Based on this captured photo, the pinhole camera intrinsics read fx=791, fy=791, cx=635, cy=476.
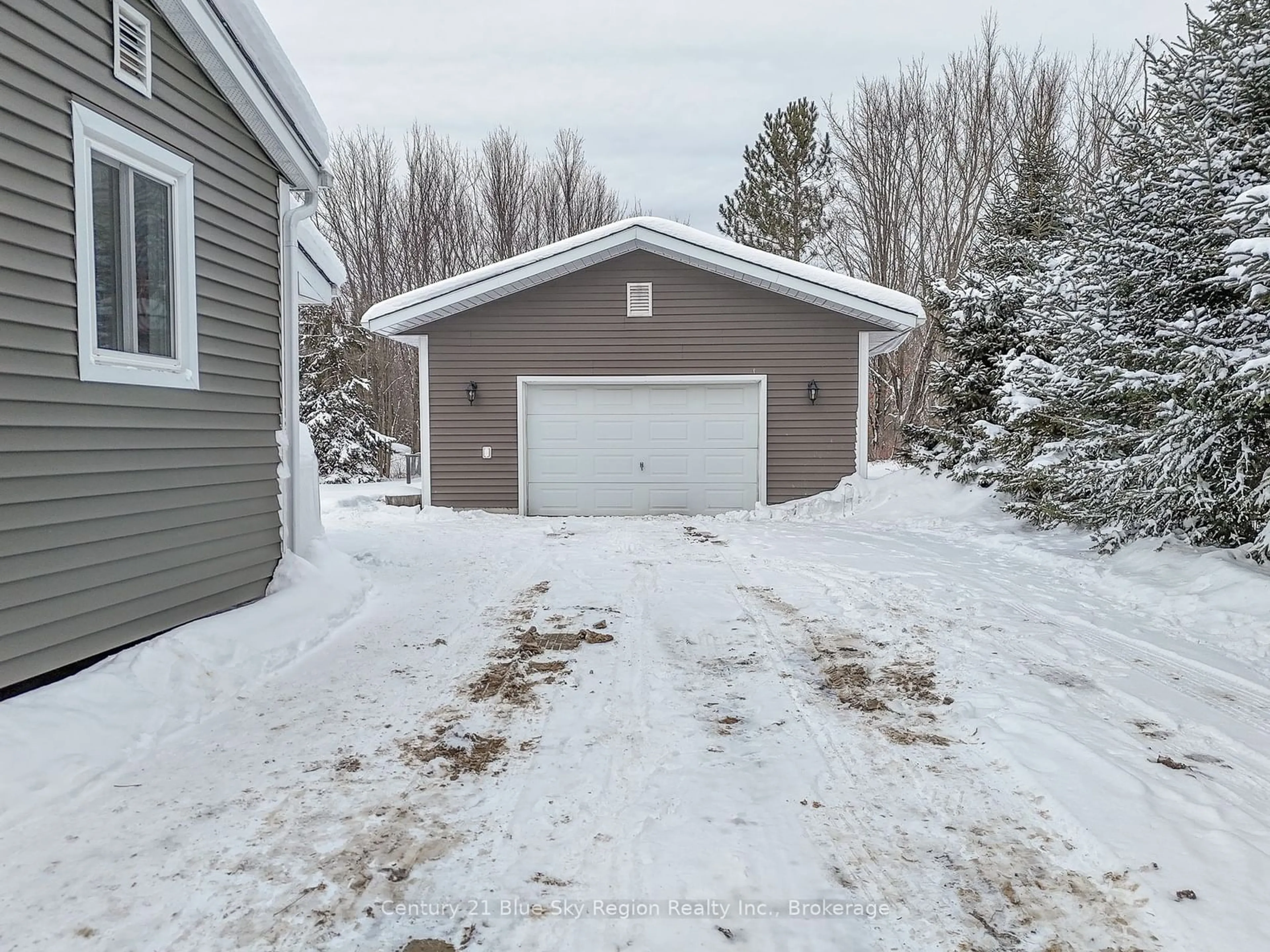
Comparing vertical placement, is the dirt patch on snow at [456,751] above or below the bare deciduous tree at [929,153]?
below

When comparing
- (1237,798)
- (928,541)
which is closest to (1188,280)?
(928,541)

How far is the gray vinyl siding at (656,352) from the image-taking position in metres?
11.1

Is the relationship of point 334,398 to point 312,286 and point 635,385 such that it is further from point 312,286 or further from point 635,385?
point 312,286

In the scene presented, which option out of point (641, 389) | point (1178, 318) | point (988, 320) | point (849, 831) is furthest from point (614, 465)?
point (849, 831)

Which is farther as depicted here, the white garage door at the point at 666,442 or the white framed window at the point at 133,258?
the white garage door at the point at 666,442

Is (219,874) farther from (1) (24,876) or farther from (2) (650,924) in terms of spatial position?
(2) (650,924)

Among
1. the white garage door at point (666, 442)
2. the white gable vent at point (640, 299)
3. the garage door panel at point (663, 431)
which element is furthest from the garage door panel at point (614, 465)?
the white gable vent at point (640, 299)

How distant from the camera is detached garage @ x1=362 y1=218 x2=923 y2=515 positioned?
11133mm

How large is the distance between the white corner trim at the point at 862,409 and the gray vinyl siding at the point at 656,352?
0.23ft

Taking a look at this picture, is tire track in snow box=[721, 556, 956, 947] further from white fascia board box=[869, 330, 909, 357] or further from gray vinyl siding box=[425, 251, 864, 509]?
white fascia board box=[869, 330, 909, 357]

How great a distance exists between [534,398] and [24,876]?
9.41 meters

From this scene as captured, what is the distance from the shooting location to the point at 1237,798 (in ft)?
8.71

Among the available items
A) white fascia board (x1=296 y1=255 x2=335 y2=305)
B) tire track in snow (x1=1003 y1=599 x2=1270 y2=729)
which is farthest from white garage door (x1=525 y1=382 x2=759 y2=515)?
tire track in snow (x1=1003 y1=599 x2=1270 y2=729)

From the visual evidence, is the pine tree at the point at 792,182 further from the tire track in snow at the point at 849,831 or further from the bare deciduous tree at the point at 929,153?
the tire track in snow at the point at 849,831
